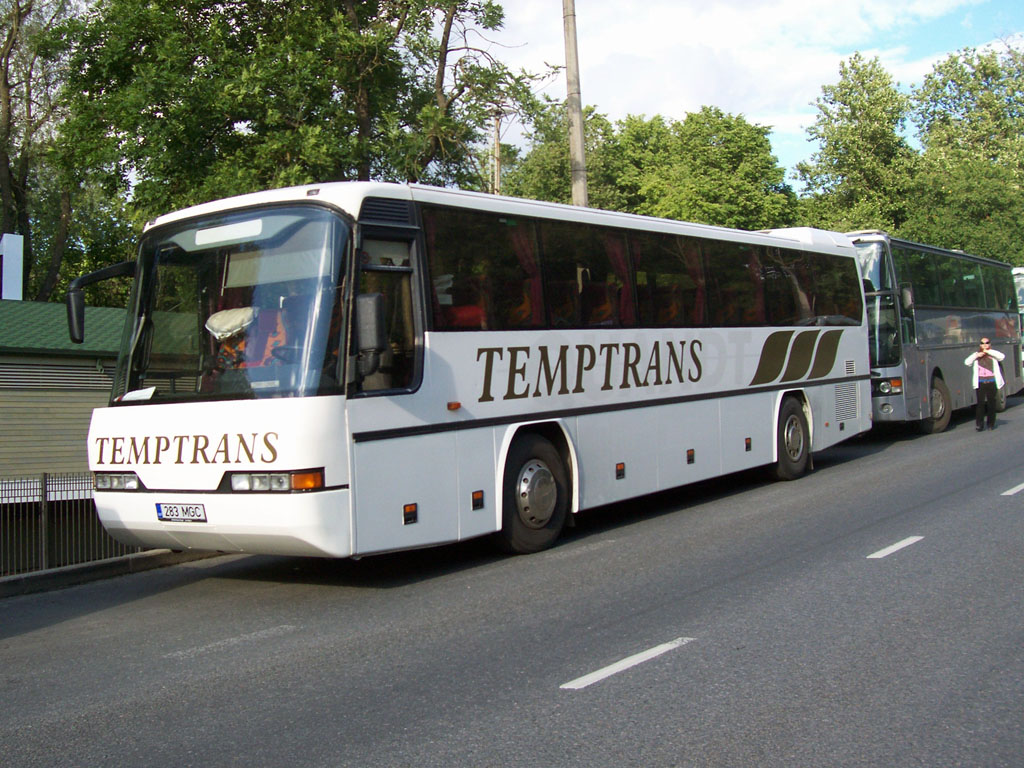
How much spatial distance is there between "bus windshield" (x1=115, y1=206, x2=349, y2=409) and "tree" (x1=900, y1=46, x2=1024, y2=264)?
42599mm

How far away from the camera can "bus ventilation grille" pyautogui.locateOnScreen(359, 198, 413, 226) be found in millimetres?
8227

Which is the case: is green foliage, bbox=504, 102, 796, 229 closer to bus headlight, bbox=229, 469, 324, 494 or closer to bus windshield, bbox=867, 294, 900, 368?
bus windshield, bbox=867, 294, 900, 368

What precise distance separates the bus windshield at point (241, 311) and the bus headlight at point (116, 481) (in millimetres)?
617

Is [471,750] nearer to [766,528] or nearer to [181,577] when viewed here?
[181,577]

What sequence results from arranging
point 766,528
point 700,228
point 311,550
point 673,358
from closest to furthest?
point 311,550
point 766,528
point 673,358
point 700,228

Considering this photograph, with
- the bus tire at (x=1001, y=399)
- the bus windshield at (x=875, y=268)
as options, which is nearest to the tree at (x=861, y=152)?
the bus tire at (x=1001, y=399)

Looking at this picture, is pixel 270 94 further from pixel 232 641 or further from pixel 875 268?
pixel 232 641

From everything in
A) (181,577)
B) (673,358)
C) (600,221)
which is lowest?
(181,577)

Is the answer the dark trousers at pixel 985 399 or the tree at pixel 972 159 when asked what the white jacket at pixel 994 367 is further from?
the tree at pixel 972 159

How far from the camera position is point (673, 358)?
467 inches

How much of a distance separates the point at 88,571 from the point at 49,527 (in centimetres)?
107

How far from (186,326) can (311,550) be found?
2.08m

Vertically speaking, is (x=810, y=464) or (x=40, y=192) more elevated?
(x=40, y=192)

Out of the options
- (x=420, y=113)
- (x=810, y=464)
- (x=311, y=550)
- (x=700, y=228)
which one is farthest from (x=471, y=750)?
(x=420, y=113)
